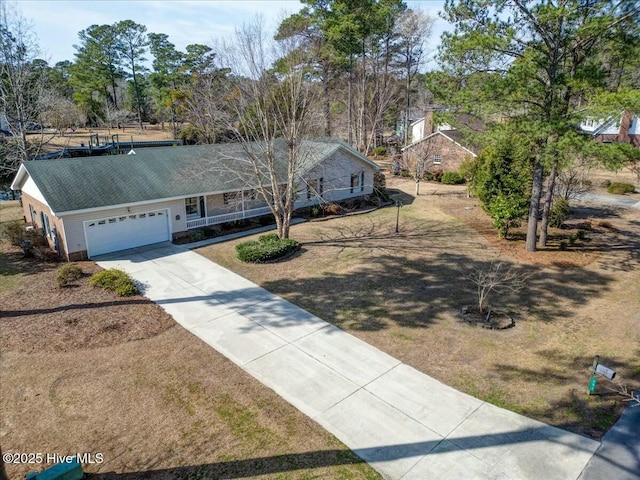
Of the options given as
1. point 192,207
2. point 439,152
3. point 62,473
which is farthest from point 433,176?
point 62,473

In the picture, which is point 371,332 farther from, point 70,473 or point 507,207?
A: point 507,207

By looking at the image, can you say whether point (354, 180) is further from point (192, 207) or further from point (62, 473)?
point (62, 473)

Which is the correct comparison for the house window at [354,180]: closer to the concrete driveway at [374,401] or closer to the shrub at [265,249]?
the shrub at [265,249]

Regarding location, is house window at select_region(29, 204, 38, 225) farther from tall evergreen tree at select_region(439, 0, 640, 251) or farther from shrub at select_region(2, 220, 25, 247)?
tall evergreen tree at select_region(439, 0, 640, 251)

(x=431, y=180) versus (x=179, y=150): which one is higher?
(x=179, y=150)

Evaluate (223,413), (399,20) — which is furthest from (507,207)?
(399,20)
